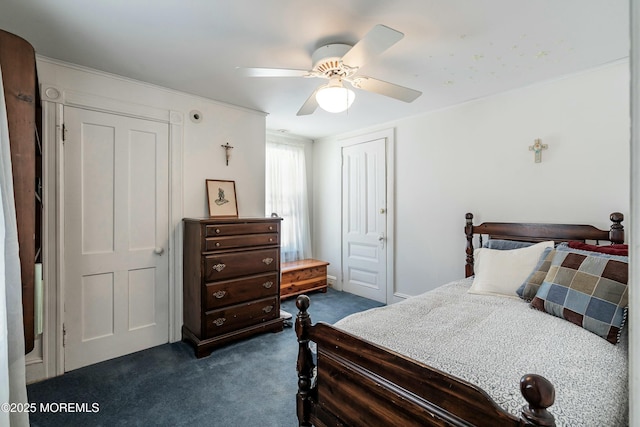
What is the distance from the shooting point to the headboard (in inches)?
88.0

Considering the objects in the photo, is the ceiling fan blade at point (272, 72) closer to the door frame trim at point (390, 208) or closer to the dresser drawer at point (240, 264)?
the dresser drawer at point (240, 264)

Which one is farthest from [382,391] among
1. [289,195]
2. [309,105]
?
[289,195]

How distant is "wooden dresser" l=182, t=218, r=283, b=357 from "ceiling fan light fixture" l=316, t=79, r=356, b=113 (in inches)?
55.6

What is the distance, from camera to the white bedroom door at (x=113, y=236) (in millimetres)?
2445

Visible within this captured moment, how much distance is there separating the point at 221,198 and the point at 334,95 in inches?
71.1

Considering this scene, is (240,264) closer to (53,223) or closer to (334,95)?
(53,223)

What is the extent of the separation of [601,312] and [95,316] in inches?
135

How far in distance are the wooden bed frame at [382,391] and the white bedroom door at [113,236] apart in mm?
1947

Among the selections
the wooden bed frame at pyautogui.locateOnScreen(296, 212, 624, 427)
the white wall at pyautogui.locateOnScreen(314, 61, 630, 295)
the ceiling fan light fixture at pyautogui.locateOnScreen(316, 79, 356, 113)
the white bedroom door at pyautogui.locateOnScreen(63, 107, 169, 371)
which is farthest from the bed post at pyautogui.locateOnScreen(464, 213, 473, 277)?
the white bedroom door at pyautogui.locateOnScreen(63, 107, 169, 371)

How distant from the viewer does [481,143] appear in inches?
122

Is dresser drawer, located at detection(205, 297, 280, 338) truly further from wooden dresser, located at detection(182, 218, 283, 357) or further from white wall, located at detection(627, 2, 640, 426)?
white wall, located at detection(627, 2, 640, 426)

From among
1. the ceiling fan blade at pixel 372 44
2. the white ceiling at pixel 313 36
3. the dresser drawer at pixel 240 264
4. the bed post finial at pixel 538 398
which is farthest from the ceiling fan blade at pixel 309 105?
the bed post finial at pixel 538 398

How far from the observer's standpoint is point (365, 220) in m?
4.22

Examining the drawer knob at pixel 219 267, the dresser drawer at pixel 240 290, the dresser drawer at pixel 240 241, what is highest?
the dresser drawer at pixel 240 241
